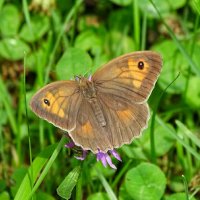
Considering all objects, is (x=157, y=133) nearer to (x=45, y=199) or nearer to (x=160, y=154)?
(x=160, y=154)

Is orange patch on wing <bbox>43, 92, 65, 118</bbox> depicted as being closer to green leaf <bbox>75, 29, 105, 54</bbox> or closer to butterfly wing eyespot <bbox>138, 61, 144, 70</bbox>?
butterfly wing eyespot <bbox>138, 61, 144, 70</bbox>

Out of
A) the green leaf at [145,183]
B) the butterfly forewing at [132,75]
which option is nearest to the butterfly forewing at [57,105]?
the butterfly forewing at [132,75]

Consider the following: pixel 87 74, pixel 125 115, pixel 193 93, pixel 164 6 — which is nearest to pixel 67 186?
pixel 125 115

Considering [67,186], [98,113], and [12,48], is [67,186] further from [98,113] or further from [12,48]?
[12,48]

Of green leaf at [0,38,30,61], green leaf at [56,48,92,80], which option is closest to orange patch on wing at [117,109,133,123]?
green leaf at [56,48,92,80]

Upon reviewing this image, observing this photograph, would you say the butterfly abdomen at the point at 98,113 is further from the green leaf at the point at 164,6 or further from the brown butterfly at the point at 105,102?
the green leaf at the point at 164,6
